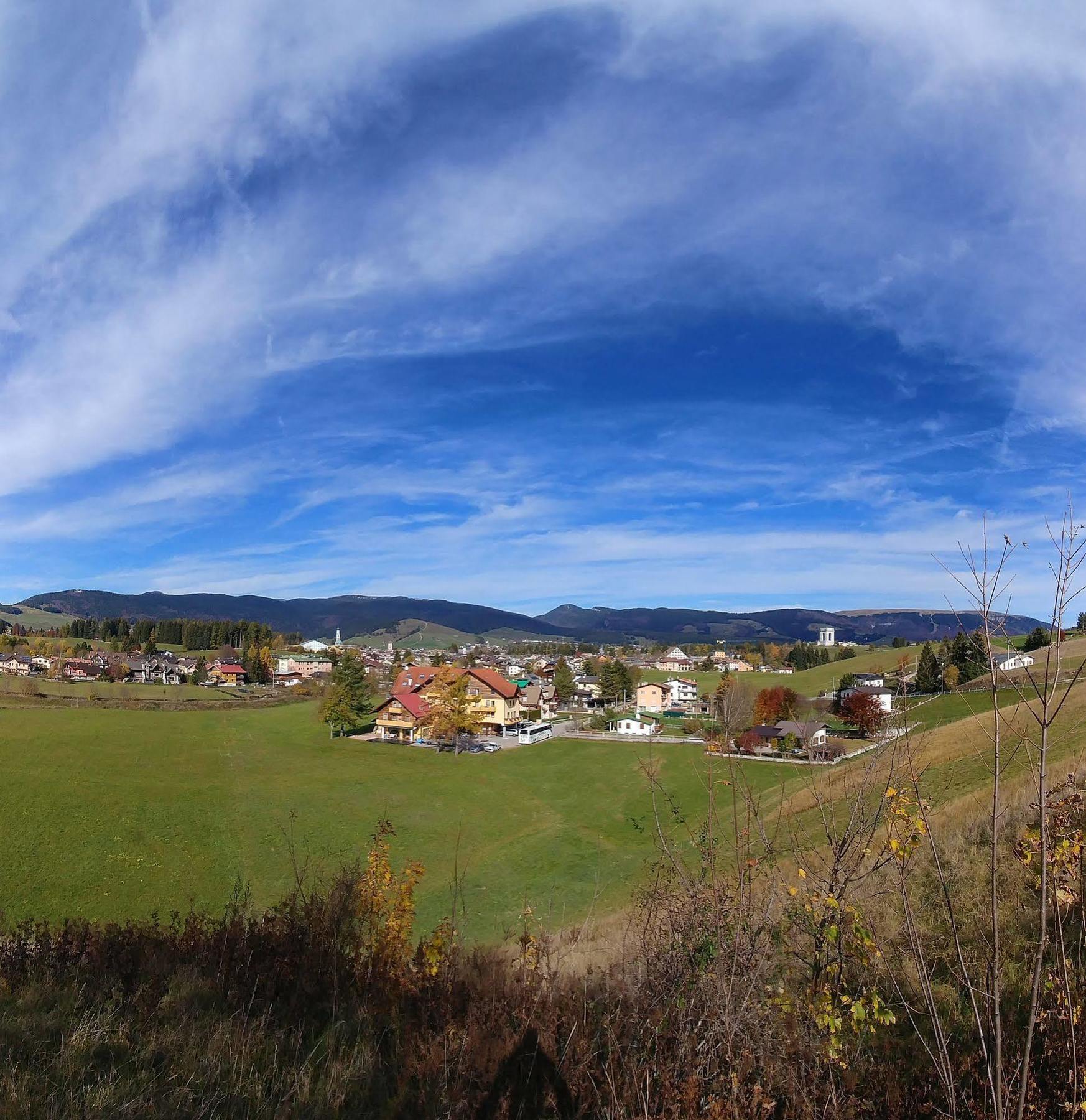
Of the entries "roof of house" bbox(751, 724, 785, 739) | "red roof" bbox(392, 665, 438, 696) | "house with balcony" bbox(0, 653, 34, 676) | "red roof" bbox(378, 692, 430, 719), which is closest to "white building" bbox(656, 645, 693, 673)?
"red roof" bbox(392, 665, 438, 696)

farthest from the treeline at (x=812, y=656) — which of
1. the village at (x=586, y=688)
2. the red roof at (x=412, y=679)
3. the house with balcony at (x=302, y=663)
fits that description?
the house with balcony at (x=302, y=663)

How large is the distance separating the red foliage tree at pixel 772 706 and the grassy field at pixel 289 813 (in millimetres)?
10603

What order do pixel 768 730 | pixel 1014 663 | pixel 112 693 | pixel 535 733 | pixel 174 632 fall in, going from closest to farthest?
pixel 1014 663, pixel 768 730, pixel 535 733, pixel 112 693, pixel 174 632

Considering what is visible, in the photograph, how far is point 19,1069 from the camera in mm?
3283

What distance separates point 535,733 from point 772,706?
1911cm

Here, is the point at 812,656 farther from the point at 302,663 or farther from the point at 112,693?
the point at 112,693

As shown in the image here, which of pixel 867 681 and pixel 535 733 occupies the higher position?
pixel 867 681

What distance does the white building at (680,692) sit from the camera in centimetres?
7775

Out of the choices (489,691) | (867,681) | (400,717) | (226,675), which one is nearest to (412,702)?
(400,717)

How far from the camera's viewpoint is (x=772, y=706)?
50750 millimetres

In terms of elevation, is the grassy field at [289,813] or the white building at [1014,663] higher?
the white building at [1014,663]

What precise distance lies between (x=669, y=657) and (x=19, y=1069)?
142 metres

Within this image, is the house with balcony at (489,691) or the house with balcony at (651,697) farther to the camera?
the house with balcony at (651,697)

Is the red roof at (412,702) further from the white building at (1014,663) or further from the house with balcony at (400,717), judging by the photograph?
the white building at (1014,663)
